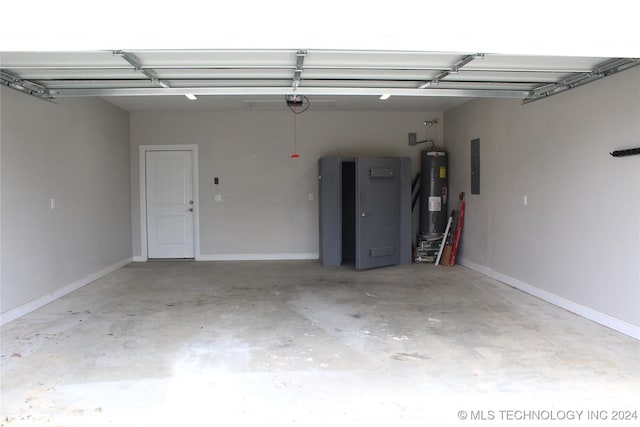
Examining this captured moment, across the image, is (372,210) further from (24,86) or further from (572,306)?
(24,86)

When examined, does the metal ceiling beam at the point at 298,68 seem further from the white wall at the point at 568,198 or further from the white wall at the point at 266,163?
the white wall at the point at 266,163

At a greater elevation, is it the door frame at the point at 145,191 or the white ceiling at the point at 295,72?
the white ceiling at the point at 295,72

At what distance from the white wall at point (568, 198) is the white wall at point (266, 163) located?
180 cm

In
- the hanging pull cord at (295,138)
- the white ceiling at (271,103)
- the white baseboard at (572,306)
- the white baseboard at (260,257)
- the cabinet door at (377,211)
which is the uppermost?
the white ceiling at (271,103)

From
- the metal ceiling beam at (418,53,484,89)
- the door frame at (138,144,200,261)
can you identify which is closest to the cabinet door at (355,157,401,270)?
the metal ceiling beam at (418,53,484,89)

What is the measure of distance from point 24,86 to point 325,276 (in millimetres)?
3974

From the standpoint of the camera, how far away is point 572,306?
4.01 m

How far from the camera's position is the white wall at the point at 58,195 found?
385cm

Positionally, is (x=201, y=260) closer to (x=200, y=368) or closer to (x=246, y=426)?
(x=200, y=368)

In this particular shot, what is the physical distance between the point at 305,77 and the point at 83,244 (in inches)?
144

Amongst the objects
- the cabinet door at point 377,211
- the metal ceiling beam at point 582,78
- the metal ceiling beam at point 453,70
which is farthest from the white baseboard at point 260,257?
the metal ceiling beam at point 582,78

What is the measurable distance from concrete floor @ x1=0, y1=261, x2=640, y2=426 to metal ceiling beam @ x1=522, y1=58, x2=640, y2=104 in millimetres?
A: 2140

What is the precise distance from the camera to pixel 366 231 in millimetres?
6059

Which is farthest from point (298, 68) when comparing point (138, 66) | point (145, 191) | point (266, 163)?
point (145, 191)
